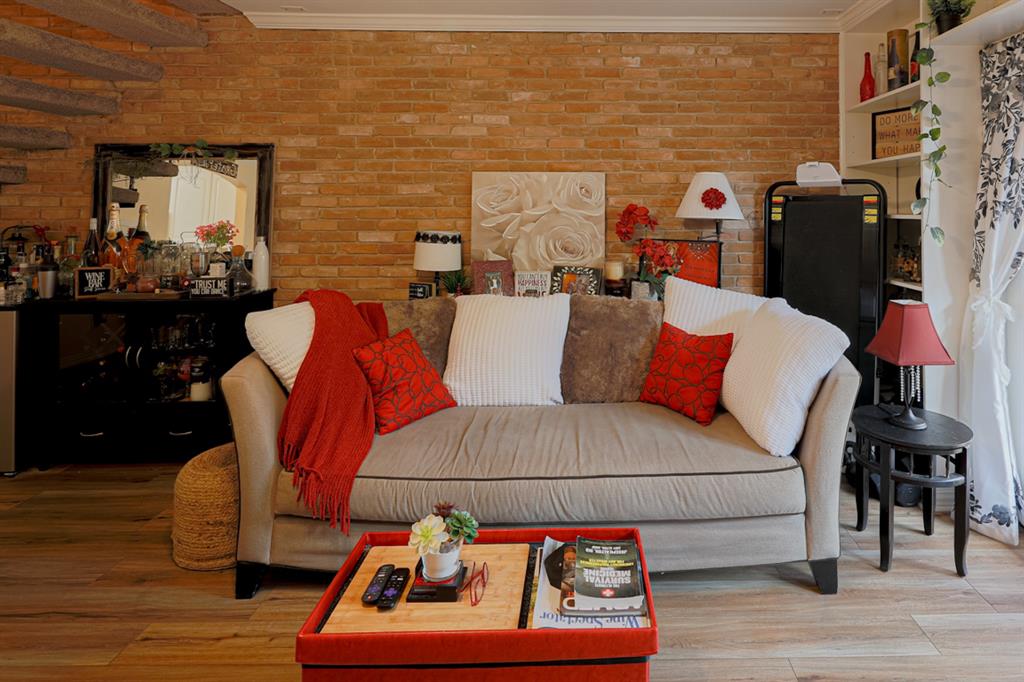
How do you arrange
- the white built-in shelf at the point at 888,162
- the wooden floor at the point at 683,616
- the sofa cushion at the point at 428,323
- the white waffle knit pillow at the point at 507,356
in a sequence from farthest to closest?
the white built-in shelf at the point at 888,162, the sofa cushion at the point at 428,323, the white waffle knit pillow at the point at 507,356, the wooden floor at the point at 683,616

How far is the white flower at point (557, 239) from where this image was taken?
4.30 meters

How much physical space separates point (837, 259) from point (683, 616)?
238 centimetres

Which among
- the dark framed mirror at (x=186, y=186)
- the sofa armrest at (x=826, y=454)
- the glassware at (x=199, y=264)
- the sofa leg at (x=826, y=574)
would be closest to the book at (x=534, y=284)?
the dark framed mirror at (x=186, y=186)

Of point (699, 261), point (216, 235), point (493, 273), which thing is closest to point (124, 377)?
point (216, 235)

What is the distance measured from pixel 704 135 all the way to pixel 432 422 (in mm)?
2629

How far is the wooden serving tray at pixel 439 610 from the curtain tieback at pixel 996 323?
2306 millimetres

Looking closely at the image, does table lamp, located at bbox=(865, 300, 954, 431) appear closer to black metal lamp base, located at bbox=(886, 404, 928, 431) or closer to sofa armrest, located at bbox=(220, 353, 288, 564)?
black metal lamp base, located at bbox=(886, 404, 928, 431)

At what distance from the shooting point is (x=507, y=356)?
3.20m

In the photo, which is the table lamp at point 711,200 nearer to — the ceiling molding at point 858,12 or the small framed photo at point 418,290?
the ceiling molding at point 858,12

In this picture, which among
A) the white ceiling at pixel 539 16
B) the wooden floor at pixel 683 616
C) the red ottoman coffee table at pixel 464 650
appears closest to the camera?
the red ottoman coffee table at pixel 464 650

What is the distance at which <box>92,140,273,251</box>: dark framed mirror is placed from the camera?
4324 mm

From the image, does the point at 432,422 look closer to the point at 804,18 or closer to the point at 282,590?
the point at 282,590

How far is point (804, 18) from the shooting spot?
166 inches

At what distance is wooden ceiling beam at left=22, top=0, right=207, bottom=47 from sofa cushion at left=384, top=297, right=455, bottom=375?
206cm
